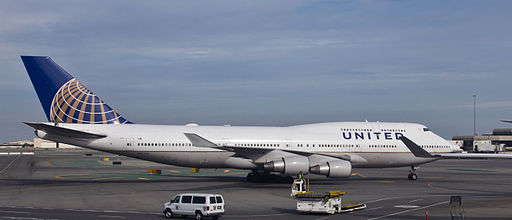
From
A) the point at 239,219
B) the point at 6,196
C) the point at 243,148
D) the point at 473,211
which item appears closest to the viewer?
the point at 239,219

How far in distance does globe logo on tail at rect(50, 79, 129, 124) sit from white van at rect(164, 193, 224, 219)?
19.9 metres

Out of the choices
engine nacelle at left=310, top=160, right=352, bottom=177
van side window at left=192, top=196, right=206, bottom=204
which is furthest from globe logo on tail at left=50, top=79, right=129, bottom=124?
van side window at left=192, top=196, right=206, bottom=204

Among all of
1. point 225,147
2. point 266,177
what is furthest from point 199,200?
point 266,177

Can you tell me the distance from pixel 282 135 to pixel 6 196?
20.7m

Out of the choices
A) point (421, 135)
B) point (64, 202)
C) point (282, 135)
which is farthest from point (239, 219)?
point (421, 135)

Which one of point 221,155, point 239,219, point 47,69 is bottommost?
point 239,219

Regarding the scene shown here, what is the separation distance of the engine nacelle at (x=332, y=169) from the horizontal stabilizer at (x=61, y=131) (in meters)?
16.1

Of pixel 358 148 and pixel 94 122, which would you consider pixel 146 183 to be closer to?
pixel 94 122

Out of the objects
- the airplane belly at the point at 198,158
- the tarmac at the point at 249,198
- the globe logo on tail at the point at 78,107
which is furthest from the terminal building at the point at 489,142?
the globe logo on tail at the point at 78,107

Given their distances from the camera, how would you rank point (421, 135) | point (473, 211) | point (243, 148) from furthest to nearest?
point (421, 135) < point (243, 148) < point (473, 211)

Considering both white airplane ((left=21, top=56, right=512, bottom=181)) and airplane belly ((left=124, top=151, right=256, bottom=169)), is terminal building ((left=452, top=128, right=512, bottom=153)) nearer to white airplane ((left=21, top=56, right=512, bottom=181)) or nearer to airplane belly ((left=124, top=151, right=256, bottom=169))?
white airplane ((left=21, top=56, right=512, bottom=181))

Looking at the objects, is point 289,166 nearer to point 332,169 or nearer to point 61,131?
point 332,169

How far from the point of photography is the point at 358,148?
147 ft

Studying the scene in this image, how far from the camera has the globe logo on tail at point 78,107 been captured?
41666 mm
